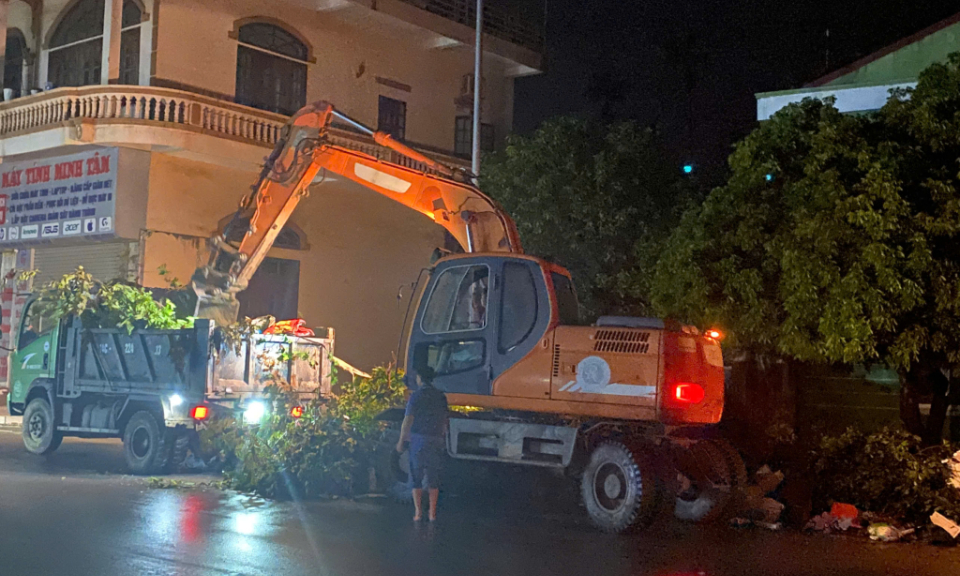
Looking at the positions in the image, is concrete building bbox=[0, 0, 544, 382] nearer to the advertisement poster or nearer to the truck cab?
the advertisement poster

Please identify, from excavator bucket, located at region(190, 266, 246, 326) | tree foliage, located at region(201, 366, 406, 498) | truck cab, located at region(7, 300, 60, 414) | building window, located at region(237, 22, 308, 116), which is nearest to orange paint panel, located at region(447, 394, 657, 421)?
tree foliage, located at region(201, 366, 406, 498)

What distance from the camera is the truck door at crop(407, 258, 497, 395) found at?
37.1 ft

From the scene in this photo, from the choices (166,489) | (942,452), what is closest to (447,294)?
(166,489)

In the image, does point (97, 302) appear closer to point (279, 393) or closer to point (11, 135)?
point (279, 393)

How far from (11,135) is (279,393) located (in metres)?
12.2

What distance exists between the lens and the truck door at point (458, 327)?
1130 cm

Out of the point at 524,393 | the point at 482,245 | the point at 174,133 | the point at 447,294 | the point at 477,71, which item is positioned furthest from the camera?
the point at 174,133

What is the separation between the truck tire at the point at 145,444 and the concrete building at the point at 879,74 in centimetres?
1117

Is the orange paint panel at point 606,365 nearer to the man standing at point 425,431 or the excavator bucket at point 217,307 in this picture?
the man standing at point 425,431

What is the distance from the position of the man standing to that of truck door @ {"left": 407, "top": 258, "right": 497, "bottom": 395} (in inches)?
28.3

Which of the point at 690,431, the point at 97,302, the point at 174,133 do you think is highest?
the point at 174,133

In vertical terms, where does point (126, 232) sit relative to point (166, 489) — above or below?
above

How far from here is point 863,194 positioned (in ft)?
39.4

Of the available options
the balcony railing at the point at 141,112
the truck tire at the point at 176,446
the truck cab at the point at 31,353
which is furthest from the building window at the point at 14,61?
the truck tire at the point at 176,446
